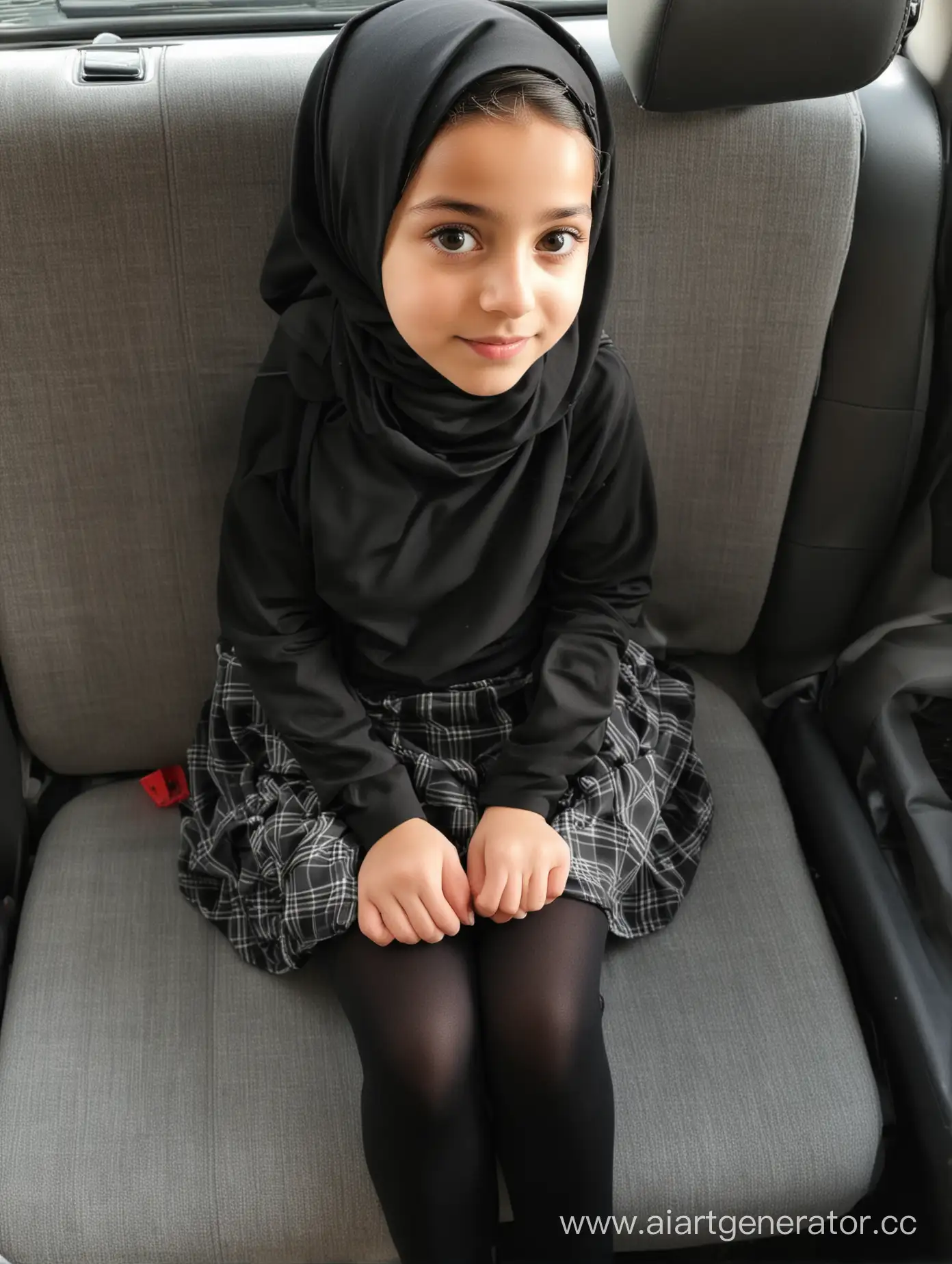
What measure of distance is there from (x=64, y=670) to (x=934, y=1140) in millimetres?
896

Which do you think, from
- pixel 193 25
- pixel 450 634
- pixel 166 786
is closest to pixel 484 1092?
pixel 450 634

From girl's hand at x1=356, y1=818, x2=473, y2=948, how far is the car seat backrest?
355mm

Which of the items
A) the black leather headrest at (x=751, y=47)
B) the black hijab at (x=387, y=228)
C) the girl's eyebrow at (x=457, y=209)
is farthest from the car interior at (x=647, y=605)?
the girl's eyebrow at (x=457, y=209)

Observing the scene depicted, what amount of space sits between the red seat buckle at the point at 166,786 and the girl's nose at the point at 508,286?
0.66 meters

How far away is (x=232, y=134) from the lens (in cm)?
98

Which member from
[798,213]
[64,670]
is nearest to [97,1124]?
[64,670]

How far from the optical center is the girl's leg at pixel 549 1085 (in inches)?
35.3

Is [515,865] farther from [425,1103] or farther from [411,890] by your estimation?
[425,1103]

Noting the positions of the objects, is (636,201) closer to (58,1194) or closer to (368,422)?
(368,422)

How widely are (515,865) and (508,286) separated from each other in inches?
17.6

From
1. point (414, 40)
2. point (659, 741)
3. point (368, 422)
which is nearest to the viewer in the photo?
point (414, 40)

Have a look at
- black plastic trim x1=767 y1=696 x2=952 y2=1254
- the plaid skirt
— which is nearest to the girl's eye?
the plaid skirt

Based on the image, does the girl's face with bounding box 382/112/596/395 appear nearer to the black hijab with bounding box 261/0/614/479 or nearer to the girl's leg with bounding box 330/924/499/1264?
the black hijab with bounding box 261/0/614/479

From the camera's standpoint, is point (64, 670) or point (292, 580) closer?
point (292, 580)
